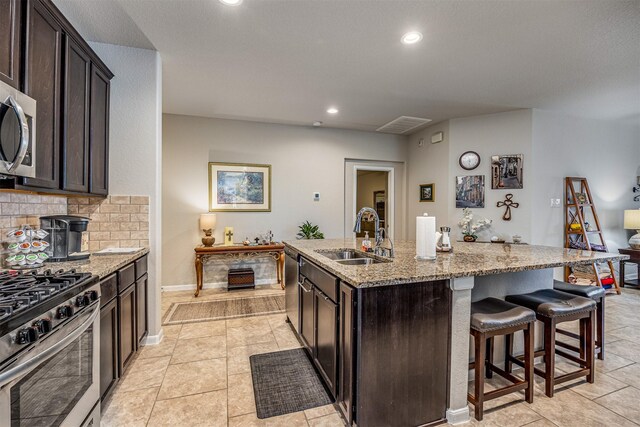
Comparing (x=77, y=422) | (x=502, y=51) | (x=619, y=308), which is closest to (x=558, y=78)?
(x=502, y=51)

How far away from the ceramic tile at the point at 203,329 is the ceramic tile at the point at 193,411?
1016mm

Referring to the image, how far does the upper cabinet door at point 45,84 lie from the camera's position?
5.55 ft

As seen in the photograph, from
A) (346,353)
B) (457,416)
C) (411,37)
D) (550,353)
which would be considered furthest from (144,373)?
(411,37)

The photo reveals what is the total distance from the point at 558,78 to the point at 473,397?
11.3 ft

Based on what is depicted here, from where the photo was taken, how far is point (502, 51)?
2740mm

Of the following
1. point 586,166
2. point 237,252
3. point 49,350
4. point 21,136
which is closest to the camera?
point 49,350

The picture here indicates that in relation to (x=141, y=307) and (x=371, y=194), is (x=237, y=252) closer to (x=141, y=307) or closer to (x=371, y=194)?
(x=141, y=307)

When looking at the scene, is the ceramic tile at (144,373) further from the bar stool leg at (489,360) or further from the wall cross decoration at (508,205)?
the wall cross decoration at (508,205)

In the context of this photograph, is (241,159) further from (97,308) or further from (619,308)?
(619,308)

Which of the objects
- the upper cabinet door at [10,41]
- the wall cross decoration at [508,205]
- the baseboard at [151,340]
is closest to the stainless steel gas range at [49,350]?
the upper cabinet door at [10,41]

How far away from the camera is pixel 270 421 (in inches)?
69.3

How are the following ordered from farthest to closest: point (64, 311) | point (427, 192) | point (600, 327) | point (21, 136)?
point (427, 192), point (600, 327), point (21, 136), point (64, 311)

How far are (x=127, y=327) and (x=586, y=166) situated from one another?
6.34m

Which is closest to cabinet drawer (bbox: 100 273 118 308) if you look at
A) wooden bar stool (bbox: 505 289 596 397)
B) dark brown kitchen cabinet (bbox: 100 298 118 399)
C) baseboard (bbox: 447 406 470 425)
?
dark brown kitchen cabinet (bbox: 100 298 118 399)
